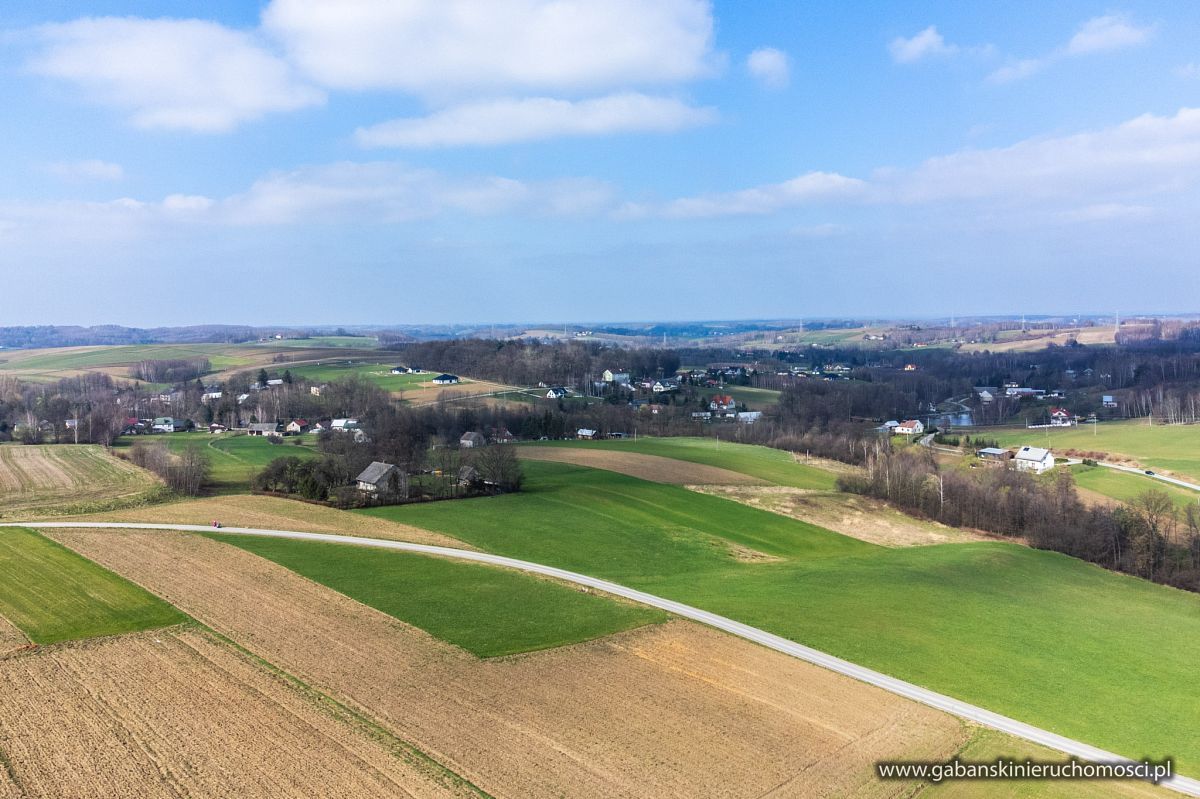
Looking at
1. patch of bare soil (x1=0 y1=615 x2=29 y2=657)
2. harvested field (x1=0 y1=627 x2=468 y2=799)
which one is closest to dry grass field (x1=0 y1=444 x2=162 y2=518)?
patch of bare soil (x1=0 y1=615 x2=29 y2=657)

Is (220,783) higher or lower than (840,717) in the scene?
higher

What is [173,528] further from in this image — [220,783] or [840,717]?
[840,717]

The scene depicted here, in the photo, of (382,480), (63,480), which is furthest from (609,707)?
(63,480)

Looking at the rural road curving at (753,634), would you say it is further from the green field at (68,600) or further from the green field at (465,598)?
the green field at (68,600)

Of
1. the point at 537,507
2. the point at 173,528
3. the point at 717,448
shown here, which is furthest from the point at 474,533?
the point at 717,448

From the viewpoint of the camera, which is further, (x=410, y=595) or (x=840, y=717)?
(x=410, y=595)

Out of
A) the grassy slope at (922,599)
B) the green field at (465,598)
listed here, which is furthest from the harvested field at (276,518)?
the green field at (465,598)
